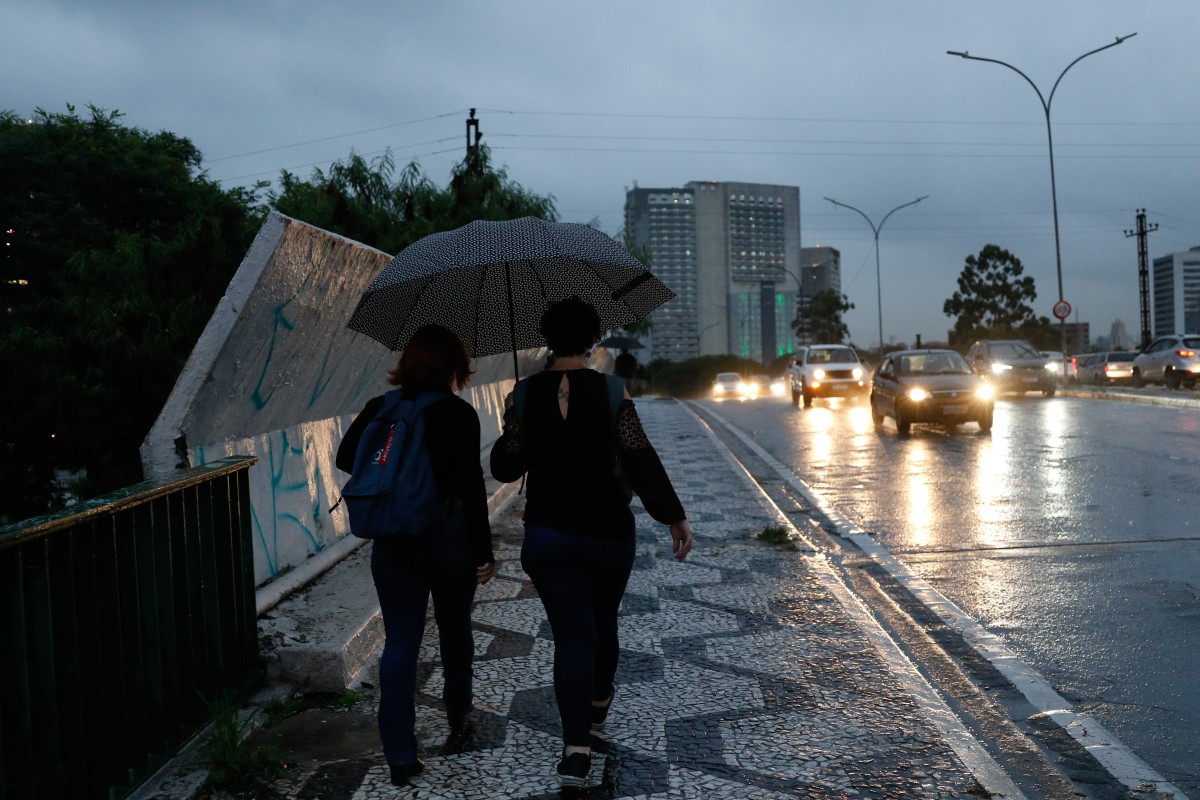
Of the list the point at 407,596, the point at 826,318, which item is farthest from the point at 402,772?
the point at 826,318

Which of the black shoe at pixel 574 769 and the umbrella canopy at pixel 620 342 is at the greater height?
the umbrella canopy at pixel 620 342

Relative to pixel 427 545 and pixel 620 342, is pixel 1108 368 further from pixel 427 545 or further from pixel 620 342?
pixel 427 545

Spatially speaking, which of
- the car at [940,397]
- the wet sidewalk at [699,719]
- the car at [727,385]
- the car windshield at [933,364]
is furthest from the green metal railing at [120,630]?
the car at [727,385]

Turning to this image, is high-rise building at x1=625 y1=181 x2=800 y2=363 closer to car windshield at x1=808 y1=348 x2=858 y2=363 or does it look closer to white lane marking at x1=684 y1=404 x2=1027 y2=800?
car windshield at x1=808 y1=348 x2=858 y2=363

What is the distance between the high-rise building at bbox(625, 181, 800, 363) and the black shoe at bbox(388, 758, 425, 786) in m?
138

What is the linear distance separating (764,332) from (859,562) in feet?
476

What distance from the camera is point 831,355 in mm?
31797

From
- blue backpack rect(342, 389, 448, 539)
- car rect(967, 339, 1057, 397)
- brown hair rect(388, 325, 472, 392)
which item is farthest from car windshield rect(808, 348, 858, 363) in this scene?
A: blue backpack rect(342, 389, 448, 539)

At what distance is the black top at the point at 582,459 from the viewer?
378cm

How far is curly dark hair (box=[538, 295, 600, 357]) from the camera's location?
12.7 ft

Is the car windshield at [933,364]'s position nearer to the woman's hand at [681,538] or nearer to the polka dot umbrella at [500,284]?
the polka dot umbrella at [500,284]

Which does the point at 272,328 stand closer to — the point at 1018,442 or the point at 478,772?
the point at 478,772

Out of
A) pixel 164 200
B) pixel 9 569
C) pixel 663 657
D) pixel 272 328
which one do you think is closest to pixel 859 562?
pixel 663 657

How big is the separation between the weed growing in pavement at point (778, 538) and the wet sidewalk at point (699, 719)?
4.87 feet
